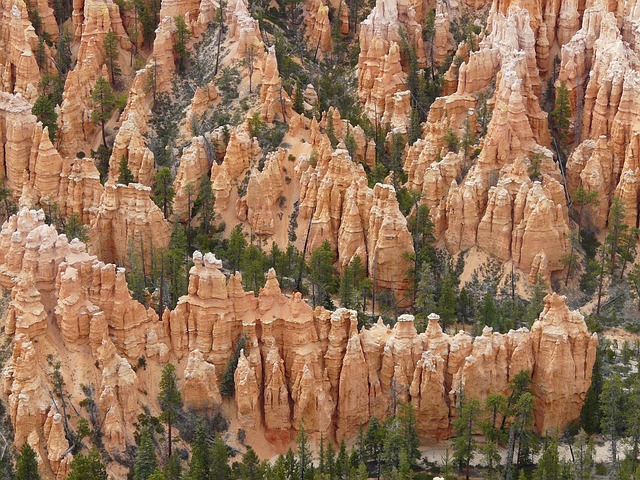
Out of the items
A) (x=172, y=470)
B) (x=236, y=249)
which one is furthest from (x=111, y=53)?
(x=172, y=470)

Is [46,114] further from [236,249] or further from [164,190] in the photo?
[236,249]

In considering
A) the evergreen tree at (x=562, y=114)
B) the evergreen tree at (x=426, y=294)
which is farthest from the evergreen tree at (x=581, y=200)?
the evergreen tree at (x=426, y=294)

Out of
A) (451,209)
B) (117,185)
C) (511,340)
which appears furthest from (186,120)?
(511,340)

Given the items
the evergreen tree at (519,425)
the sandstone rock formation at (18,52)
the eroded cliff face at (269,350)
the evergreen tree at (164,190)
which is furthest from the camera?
the sandstone rock formation at (18,52)

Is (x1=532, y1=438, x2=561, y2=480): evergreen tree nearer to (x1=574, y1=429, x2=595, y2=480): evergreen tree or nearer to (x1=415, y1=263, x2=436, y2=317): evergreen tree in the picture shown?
(x1=574, y1=429, x2=595, y2=480): evergreen tree

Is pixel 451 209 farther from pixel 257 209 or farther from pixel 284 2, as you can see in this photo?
pixel 284 2

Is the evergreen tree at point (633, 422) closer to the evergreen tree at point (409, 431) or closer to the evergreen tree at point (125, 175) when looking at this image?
the evergreen tree at point (409, 431)
